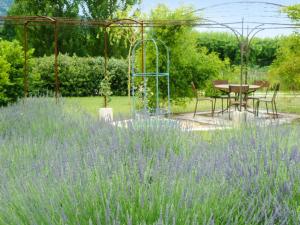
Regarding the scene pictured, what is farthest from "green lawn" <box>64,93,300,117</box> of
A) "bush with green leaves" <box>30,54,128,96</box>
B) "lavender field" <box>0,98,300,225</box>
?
"lavender field" <box>0,98,300,225</box>

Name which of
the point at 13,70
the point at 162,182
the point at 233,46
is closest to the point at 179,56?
the point at 13,70

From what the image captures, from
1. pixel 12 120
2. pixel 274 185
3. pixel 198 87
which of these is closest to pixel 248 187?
pixel 274 185

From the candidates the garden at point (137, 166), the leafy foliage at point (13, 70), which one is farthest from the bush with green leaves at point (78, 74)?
the garden at point (137, 166)

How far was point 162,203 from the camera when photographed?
5.97 feet

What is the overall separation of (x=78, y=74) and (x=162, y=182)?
1469cm

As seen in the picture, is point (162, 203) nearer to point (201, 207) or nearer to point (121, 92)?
point (201, 207)

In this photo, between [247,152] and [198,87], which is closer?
[247,152]

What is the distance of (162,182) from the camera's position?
201 cm

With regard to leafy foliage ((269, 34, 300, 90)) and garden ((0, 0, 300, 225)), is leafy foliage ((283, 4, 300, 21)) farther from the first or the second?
garden ((0, 0, 300, 225))

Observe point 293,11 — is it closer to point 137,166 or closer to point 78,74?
point 78,74

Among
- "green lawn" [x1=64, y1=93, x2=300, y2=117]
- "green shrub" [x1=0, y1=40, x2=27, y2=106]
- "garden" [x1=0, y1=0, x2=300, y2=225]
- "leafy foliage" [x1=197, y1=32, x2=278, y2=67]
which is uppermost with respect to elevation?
"leafy foliage" [x1=197, y1=32, x2=278, y2=67]

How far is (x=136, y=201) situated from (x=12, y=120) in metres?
3.63

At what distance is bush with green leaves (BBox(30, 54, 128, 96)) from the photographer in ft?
52.9

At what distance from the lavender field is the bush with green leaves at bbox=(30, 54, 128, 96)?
12570mm
